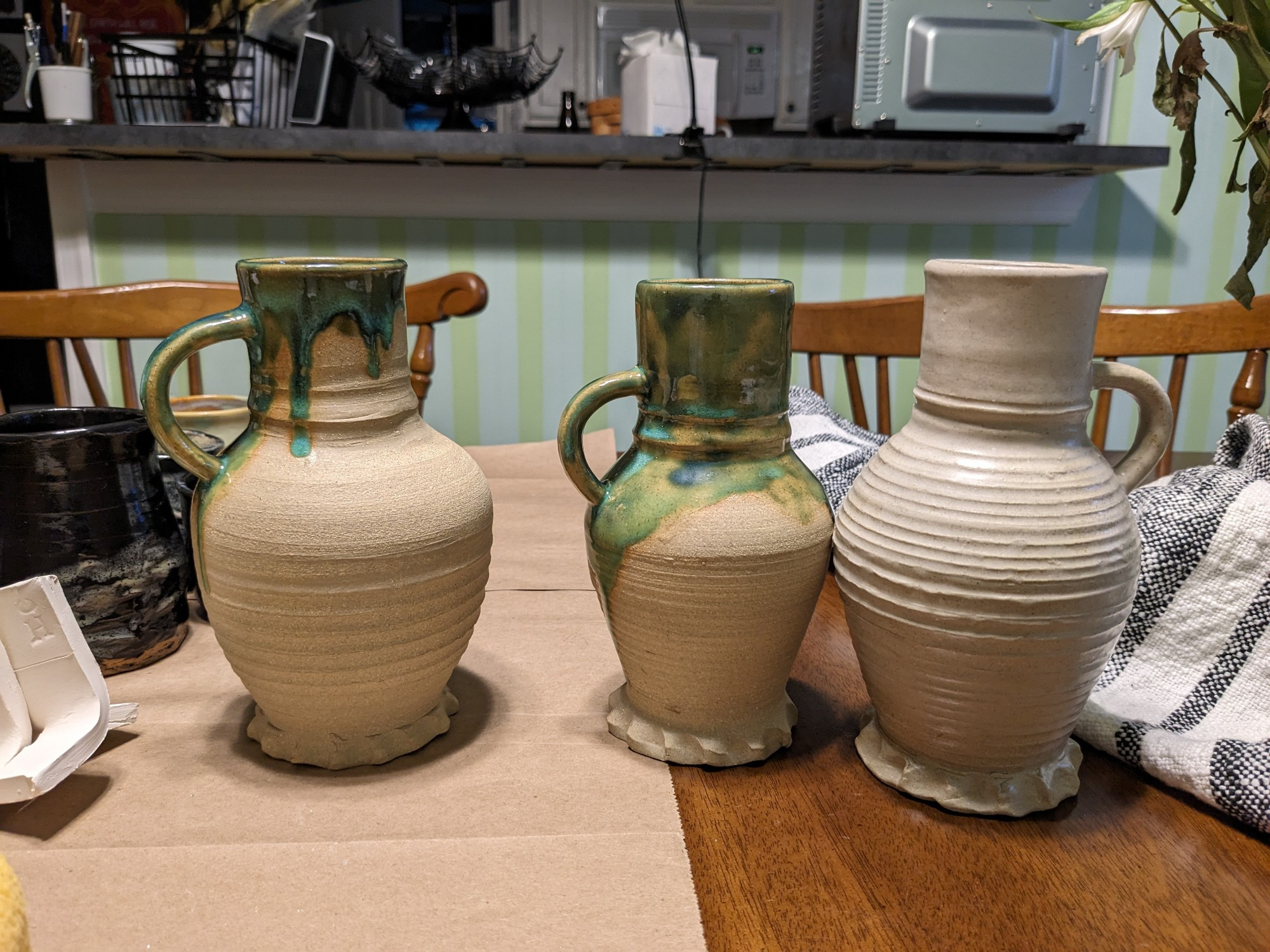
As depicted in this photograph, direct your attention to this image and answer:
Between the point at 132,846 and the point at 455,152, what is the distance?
1.25 metres

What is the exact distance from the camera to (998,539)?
0.46m

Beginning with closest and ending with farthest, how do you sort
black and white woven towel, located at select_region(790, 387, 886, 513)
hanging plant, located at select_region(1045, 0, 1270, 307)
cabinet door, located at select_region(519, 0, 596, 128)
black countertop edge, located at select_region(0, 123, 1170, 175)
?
hanging plant, located at select_region(1045, 0, 1270, 307) < black and white woven towel, located at select_region(790, 387, 886, 513) < black countertop edge, located at select_region(0, 123, 1170, 175) < cabinet door, located at select_region(519, 0, 596, 128)

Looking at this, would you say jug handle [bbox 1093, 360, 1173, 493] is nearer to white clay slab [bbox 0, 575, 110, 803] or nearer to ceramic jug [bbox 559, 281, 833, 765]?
ceramic jug [bbox 559, 281, 833, 765]

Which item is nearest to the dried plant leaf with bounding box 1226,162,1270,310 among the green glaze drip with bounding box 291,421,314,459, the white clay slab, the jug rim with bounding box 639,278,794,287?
the jug rim with bounding box 639,278,794,287

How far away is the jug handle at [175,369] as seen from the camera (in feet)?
1.64

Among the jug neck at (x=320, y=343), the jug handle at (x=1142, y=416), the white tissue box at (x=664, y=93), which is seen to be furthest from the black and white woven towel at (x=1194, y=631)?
the white tissue box at (x=664, y=93)

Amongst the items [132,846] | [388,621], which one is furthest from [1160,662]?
[132,846]

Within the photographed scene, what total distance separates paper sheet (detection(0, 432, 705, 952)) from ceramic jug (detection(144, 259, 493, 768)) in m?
0.05

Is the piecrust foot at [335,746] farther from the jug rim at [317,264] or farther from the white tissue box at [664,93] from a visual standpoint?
the white tissue box at [664,93]

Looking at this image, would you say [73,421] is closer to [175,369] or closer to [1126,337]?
[175,369]

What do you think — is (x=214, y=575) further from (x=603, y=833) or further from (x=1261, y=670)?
(x=1261, y=670)

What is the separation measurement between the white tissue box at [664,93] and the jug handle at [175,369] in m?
1.19

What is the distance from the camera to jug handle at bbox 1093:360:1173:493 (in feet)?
1.66

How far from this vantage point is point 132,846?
462 mm
